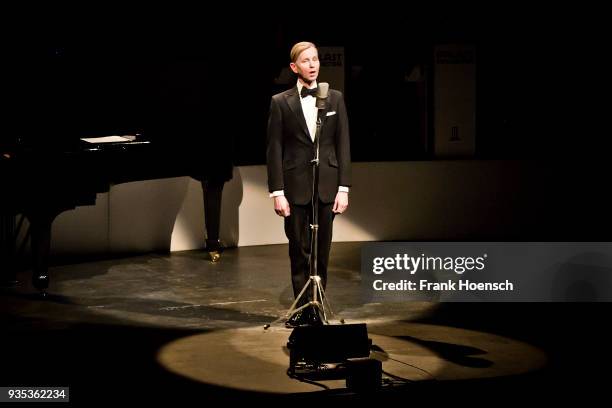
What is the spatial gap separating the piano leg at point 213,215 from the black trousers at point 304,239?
2.50 m

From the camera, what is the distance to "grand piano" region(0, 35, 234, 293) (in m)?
6.44

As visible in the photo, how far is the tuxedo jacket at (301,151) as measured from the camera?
5.38m

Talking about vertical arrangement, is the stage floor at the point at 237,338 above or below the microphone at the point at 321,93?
below

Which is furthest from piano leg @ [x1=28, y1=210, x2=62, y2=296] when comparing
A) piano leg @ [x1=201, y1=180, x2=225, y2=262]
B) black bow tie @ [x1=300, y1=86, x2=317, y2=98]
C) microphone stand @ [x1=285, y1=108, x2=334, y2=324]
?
black bow tie @ [x1=300, y1=86, x2=317, y2=98]

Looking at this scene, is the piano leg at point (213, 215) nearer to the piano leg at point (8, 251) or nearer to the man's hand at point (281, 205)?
the piano leg at point (8, 251)

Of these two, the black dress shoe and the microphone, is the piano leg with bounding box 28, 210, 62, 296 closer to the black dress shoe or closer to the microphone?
the black dress shoe

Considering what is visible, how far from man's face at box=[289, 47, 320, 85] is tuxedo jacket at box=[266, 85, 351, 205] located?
0.15 m

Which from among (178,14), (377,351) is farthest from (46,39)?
(377,351)

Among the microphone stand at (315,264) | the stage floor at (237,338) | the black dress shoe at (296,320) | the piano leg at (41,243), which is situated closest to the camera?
the stage floor at (237,338)

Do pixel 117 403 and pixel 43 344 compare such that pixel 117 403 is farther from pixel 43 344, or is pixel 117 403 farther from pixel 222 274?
pixel 222 274

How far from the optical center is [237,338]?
217 inches

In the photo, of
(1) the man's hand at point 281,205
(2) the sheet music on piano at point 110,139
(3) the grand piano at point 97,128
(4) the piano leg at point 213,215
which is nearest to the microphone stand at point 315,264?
(1) the man's hand at point 281,205

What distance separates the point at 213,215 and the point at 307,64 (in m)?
3.00

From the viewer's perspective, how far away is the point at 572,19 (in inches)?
385
